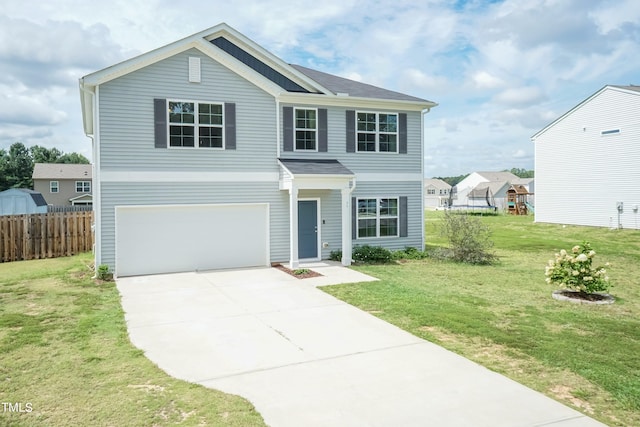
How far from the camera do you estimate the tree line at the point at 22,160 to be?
59.7 meters

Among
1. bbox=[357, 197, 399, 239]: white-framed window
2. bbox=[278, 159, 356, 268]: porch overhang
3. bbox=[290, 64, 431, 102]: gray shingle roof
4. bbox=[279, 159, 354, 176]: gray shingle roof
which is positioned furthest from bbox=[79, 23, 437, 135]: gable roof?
bbox=[357, 197, 399, 239]: white-framed window

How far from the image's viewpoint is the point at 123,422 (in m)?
4.16

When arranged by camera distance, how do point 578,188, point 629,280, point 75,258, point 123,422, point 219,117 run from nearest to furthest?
point 123,422
point 629,280
point 219,117
point 75,258
point 578,188

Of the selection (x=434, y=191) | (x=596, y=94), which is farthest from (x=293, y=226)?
(x=434, y=191)

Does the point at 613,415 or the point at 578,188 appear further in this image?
the point at 578,188

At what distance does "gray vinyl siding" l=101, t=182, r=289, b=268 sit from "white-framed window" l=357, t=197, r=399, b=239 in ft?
9.04

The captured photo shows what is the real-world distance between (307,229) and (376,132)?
13.9 feet

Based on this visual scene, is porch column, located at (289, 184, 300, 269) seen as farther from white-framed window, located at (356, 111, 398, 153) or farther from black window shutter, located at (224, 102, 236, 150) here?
white-framed window, located at (356, 111, 398, 153)

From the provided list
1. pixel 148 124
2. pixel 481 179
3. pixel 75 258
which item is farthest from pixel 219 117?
pixel 481 179

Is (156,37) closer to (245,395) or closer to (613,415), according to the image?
(245,395)

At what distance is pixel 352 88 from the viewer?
1614cm

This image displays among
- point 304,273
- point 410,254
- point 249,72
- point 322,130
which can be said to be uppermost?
point 249,72

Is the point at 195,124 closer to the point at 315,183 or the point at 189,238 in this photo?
the point at 189,238

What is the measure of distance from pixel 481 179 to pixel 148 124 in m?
72.7
